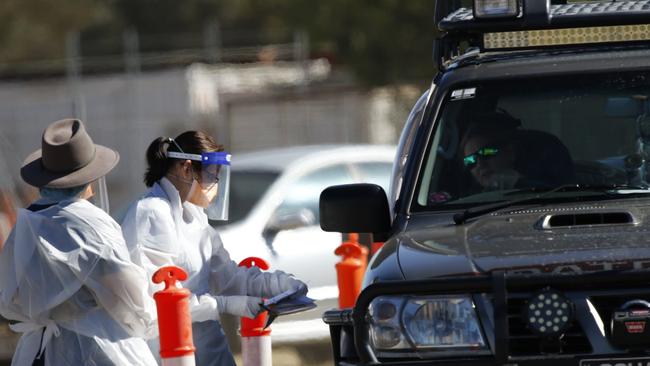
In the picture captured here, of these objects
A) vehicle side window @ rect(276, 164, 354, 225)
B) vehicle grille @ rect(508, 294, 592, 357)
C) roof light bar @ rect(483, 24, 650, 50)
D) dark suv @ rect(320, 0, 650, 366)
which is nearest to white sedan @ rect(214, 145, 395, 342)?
vehicle side window @ rect(276, 164, 354, 225)

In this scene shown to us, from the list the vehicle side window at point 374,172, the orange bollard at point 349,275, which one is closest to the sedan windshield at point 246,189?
the vehicle side window at point 374,172

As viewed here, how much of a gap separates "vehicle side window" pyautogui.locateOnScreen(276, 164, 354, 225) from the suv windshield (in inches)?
228

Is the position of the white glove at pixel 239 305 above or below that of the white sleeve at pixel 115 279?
below

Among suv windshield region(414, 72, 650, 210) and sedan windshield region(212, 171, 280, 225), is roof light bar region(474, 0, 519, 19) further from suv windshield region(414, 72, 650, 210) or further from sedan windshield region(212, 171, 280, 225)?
sedan windshield region(212, 171, 280, 225)

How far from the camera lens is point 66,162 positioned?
5805mm

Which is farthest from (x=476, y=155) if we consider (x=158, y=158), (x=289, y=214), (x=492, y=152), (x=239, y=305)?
(x=289, y=214)

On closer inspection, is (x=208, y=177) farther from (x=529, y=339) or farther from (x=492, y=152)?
(x=529, y=339)

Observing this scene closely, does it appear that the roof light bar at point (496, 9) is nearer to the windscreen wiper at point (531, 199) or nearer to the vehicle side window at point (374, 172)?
the windscreen wiper at point (531, 199)

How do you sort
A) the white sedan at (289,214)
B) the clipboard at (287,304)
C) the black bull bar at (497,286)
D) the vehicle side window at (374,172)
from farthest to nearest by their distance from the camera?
the vehicle side window at (374,172) < the white sedan at (289,214) < the clipboard at (287,304) < the black bull bar at (497,286)

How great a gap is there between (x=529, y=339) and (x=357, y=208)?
Result: 1235 mm

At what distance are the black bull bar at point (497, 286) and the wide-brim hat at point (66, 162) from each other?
1268mm

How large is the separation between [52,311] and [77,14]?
55807 millimetres

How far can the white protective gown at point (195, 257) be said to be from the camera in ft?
20.7

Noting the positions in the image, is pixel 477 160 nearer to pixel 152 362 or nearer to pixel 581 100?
pixel 581 100
